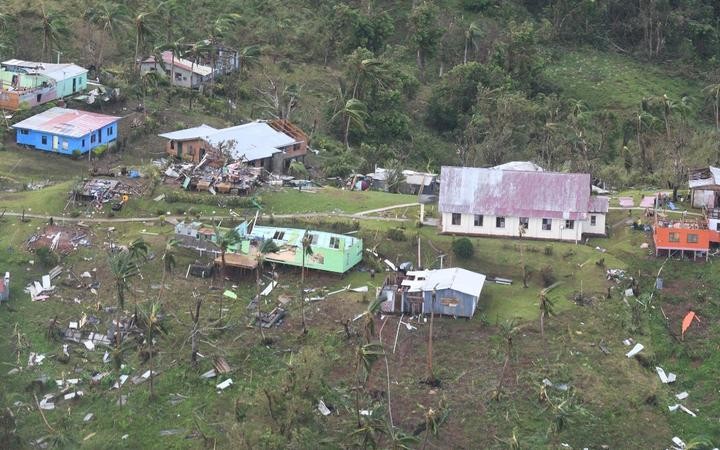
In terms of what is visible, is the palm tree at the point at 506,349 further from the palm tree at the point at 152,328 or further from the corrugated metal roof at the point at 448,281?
the palm tree at the point at 152,328

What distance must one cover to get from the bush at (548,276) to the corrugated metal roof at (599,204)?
5.95 m

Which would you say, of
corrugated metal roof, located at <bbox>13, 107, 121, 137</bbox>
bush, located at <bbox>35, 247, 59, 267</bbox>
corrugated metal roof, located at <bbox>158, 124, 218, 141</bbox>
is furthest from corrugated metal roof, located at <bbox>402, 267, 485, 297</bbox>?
corrugated metal roof, located at <bbox>13, 107, 121, 137</bbox>

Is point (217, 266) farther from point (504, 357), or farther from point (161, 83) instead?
point (161, 83)

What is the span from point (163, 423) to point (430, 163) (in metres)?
44.0

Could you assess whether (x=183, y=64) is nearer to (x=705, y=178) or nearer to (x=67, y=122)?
(x=67, y=122)

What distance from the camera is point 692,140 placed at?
298 ft

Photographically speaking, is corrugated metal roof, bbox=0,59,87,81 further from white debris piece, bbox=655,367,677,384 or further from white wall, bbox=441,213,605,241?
white debris piece, bbox=655,367,677,384

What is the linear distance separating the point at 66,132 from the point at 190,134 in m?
8.26

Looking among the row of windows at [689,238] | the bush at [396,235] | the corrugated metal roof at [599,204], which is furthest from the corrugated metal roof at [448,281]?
the row of windows at [689,238]

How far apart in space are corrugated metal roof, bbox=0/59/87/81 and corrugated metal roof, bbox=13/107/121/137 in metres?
5.47

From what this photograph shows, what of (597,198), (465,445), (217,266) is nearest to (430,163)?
(597,198)

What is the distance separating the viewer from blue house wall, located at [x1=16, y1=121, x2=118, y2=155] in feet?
271

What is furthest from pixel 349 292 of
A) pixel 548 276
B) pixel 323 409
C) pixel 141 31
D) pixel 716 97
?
pixel 716 97

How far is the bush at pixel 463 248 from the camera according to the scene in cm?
6781
